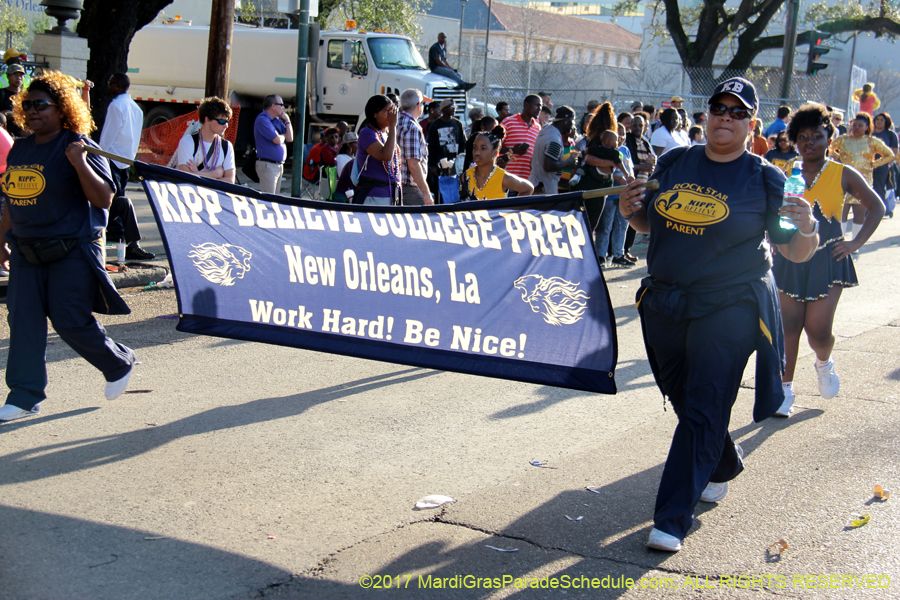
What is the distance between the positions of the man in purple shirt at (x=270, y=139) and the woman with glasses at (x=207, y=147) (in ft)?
9.83

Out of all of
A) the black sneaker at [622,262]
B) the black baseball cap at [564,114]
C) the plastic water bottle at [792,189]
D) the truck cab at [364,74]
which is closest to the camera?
the plastic water bottle at [792,189]

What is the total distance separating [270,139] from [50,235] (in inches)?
278

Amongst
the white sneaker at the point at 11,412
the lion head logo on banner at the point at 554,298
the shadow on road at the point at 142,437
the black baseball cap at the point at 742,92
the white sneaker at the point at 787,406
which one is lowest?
the shadow on road at the point at 142,437

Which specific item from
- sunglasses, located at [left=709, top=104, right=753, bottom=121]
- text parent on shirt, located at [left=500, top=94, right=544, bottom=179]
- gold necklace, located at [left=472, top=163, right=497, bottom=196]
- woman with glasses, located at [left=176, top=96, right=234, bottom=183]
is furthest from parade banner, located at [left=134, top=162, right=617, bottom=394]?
text parent on shirt, located at [left=500, top=94, right=544, bottom=179]

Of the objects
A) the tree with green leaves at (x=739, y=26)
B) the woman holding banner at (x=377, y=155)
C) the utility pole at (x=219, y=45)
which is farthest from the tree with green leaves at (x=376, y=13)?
the woman holding banner at (x=377, y=155)

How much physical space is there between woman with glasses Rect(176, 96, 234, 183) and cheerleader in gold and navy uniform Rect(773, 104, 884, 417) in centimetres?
517

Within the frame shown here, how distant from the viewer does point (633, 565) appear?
11.5 ft

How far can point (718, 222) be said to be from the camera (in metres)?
3.56

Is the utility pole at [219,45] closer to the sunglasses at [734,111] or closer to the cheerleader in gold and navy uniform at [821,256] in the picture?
the cheerleader in gold and navy uniform at [821,256]

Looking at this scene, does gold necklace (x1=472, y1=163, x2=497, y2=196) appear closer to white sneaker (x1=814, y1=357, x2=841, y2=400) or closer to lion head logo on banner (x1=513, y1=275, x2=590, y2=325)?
white sneaker (x1=814, y1=357, x2=841, y2=400)

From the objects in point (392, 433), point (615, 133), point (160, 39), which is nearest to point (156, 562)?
point (392, 433)

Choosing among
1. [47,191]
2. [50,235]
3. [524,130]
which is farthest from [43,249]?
[524,130]

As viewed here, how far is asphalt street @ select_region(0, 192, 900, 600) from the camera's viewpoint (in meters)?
3.35

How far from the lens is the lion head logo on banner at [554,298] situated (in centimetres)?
403
